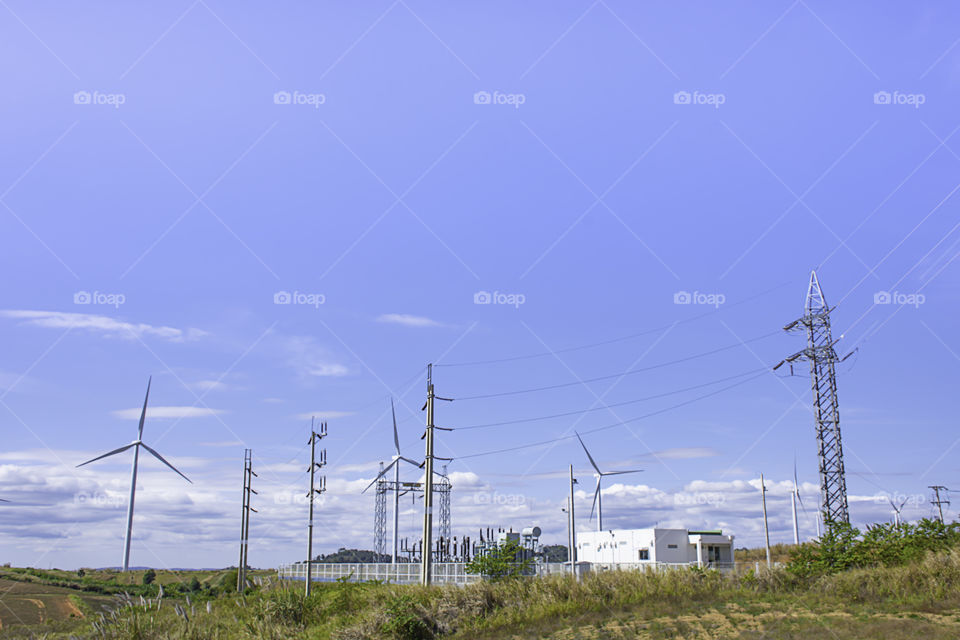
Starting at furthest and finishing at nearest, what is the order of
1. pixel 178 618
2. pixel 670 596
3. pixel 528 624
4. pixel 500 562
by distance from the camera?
1. pixel 500 562
2. pixel 670 596
3. pixel 528 624
4. pixel 178 618

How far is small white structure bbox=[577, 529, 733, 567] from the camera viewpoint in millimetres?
63469

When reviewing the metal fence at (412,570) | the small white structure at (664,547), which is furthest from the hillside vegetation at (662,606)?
the small white structure at (664,547)

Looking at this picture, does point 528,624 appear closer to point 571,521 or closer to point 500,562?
point 500,562

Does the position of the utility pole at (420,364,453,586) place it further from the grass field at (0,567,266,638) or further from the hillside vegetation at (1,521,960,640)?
the grass field at (0,567,266,638)

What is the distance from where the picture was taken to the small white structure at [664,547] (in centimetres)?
6347

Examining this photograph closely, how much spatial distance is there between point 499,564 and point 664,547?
33.6m

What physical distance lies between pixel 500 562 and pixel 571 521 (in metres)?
11.5

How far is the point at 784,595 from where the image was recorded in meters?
29.5

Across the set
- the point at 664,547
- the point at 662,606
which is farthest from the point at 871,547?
the point at 664,547

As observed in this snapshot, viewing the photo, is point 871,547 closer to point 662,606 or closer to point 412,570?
point 662,606

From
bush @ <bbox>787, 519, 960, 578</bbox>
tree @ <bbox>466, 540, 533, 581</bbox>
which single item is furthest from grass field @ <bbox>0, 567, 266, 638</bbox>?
bush @ <bbox>787, 519, 960, 578</bbox>

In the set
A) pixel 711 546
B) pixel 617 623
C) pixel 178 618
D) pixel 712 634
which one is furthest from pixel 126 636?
pixel 711 546

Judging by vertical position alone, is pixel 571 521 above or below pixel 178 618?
above

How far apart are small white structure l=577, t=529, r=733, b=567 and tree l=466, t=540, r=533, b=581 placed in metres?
30.3
